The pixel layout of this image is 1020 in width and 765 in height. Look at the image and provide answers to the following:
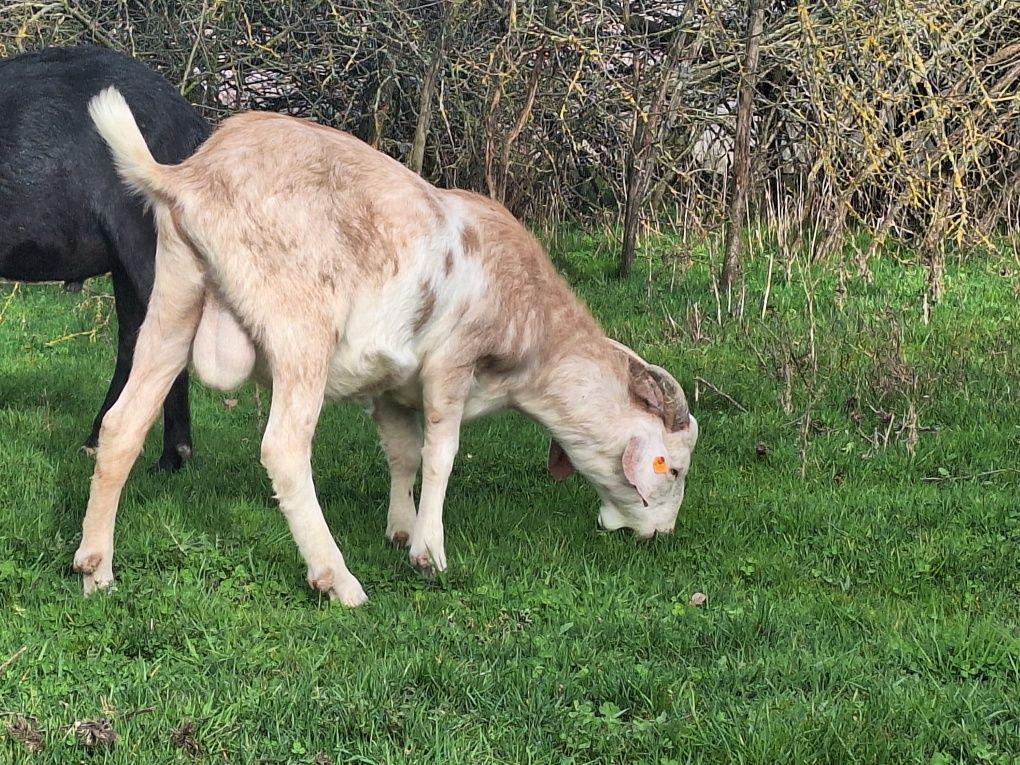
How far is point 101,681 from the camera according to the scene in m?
4.00

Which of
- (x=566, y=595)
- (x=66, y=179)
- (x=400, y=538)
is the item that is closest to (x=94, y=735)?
(x=566, y=595)

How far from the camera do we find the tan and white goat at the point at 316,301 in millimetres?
4621

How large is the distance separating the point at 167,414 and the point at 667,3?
5801 mm

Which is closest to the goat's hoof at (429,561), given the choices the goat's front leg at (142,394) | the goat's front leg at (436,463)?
the goat's front leg at (436,463)

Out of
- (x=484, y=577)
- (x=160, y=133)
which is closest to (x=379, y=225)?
(x=484, y=577)

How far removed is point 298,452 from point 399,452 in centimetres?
104

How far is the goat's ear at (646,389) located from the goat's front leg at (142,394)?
6.09ft

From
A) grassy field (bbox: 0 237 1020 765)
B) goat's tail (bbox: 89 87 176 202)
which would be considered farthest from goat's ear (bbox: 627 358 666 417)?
goat's tail (bbox: 89 87 176 202)

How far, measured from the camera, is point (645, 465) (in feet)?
17.8

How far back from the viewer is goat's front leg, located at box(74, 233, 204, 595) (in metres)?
4.70

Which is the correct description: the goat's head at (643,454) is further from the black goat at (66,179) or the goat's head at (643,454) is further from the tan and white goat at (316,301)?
the black goat at (66,179)

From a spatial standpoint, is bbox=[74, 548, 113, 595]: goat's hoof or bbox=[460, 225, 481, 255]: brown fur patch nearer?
bbox=[74, 548, 113, 595]: goat's hoof

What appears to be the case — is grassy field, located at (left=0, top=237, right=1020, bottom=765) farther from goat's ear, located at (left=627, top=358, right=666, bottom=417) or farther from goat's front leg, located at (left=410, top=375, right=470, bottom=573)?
goat's ear, located at (left=627, top=358, right=666, bottom=417)

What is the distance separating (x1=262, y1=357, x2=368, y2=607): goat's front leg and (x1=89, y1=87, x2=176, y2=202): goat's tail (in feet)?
2.54
